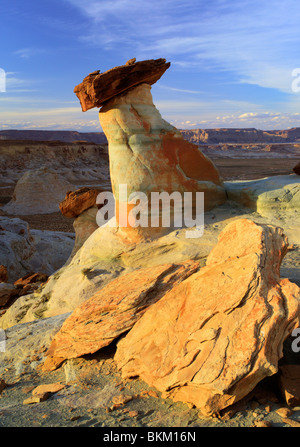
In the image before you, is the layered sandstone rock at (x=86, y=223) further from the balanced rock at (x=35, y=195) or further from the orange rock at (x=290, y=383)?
the balanced rock at (x=35, y=195)

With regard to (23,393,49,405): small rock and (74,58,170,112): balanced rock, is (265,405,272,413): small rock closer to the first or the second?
(23,393,49,405): small rock

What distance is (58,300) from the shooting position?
5.72 meters

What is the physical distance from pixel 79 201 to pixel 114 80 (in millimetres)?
2821

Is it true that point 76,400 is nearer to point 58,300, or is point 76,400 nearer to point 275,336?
point 275,336

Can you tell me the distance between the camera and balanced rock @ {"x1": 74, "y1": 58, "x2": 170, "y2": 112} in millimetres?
5379

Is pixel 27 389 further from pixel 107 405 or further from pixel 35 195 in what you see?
pixel 35 195

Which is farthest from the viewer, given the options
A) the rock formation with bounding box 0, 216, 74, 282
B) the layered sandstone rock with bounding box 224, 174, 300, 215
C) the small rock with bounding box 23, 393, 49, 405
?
the rock formation with bounding box 0, 216, 74, 282

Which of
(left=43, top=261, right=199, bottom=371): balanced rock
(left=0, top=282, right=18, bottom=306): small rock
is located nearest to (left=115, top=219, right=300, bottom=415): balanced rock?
(left=43, top=261, right=199, bottom=371): balanced rock

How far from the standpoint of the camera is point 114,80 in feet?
17.8

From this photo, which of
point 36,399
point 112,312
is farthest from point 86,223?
point 36,399
